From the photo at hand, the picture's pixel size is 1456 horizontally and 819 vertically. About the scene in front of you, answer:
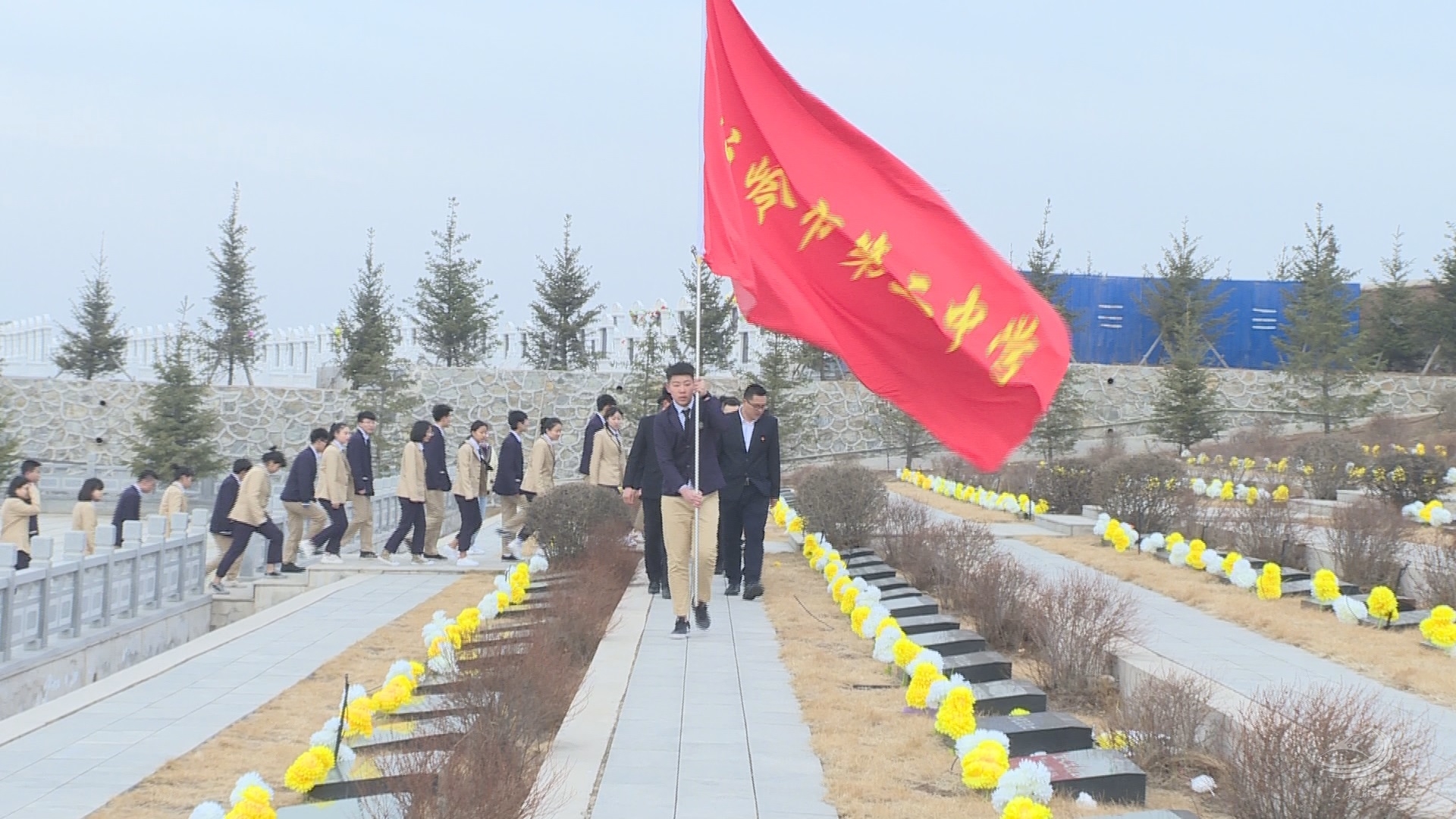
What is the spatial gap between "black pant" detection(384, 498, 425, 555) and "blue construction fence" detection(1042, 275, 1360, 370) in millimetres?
22326

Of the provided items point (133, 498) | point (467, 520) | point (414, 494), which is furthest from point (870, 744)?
point (133, 498)

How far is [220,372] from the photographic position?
120 ft

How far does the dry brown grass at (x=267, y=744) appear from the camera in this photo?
536 cm

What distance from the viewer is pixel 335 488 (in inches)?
564

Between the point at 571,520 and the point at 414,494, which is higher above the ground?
the point at 414,494

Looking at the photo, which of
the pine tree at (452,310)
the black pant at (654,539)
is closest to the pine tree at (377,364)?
the pine tree at (452,310)

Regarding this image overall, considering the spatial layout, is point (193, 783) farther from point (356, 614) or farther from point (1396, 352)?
point (1396, 352)

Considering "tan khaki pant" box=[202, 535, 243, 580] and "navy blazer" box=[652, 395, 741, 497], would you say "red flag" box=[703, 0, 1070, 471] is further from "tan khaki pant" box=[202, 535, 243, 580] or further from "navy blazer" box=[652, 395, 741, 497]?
"tan khaki pant" box=[202, 535, 243, 580]

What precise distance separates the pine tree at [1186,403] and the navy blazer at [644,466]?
2101 centimetres

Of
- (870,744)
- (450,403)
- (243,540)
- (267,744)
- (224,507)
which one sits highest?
(450,403)

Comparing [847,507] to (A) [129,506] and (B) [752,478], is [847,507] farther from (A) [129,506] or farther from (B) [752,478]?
(A) [129,506]

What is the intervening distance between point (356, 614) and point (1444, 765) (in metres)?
8.46

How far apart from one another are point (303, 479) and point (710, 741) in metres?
9.70

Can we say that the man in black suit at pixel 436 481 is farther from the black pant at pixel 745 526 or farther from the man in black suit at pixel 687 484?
the man in black suit at pixel 687 484
